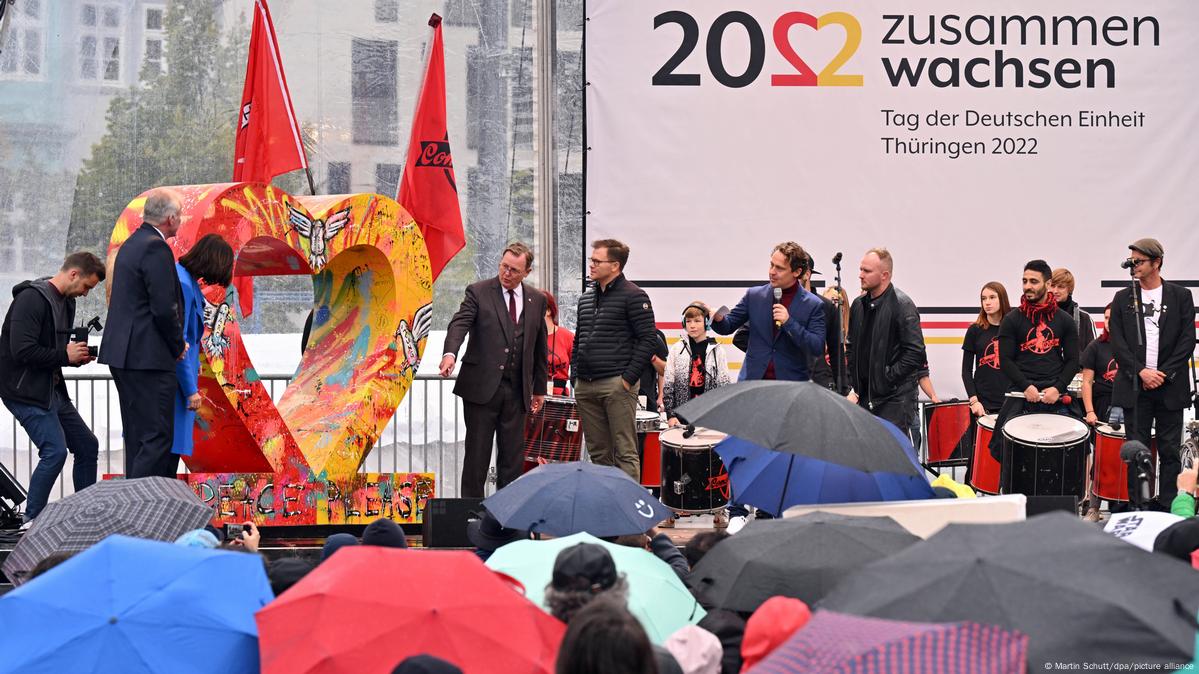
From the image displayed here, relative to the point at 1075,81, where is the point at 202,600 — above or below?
below

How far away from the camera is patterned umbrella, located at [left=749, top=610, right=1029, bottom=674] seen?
3.03 metres

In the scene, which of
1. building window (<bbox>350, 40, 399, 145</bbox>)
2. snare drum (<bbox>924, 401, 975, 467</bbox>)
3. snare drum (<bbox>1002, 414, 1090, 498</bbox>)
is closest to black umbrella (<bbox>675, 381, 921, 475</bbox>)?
snare drum (<bbox>1002, 414, 1090, 498</bbox>)

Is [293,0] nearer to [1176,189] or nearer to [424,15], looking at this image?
[424,15]

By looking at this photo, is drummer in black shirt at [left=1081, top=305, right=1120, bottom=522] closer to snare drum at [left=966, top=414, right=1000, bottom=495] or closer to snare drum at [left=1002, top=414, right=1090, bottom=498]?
snare drum at [left=1002, top=414, right=1090, bottom=498]

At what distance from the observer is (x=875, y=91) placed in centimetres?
1264

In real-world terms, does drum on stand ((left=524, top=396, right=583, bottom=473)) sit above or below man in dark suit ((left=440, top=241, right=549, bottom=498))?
below

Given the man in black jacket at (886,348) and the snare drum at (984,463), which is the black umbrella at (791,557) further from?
the snare drum at (984,463)

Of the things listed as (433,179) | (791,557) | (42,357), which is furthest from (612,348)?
(791,557)

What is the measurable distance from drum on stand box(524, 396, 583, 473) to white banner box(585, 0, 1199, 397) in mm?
2114

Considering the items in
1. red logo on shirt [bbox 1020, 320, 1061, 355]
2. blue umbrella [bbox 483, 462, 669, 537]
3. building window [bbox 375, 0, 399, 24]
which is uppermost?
building window [bbox 375, 0, 399, 24]

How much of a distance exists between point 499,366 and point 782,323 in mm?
1848

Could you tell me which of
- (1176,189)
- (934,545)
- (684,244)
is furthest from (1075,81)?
(934,545)

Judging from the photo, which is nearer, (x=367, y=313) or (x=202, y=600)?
(x=202, y=600)

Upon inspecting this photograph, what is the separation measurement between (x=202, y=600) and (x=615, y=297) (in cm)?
608
